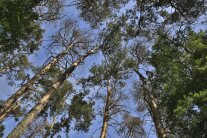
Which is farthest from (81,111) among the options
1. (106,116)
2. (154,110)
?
(154,110)

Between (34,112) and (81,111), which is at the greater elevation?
(81,111)

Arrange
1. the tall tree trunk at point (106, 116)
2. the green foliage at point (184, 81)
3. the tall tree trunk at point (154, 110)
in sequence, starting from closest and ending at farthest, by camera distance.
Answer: the green foliage at point (184, 81) → the tall tree trunk at point (154, 110) → the tall tree trunk at point (106, 116)

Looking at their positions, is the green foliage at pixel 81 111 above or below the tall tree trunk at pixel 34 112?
above

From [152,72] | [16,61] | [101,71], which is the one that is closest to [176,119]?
[152,72]

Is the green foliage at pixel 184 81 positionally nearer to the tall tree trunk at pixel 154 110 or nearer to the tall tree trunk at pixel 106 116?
the tall tree trunk at pixel 154 110

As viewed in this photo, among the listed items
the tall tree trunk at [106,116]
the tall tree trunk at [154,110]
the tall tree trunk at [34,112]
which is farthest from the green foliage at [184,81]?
the tall tree trunk at [106,116]

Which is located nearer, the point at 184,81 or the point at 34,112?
the point at 34,112

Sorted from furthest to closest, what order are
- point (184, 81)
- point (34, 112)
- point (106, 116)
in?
1. point (106, 116)
2. point (184, 81)
3. point (34, 112)

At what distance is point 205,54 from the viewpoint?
1266 cm

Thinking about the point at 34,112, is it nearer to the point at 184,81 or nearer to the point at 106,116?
the point at 184,81

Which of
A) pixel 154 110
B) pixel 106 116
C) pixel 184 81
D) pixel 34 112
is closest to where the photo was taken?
pixel 34 112

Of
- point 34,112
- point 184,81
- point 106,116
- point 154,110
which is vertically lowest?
point 34,112

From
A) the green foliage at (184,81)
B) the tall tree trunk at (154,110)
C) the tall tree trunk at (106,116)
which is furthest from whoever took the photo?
the tall tree trunk at (106,116)

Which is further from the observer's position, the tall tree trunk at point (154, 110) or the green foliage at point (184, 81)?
the tall tree trunk at point (154, 110)
